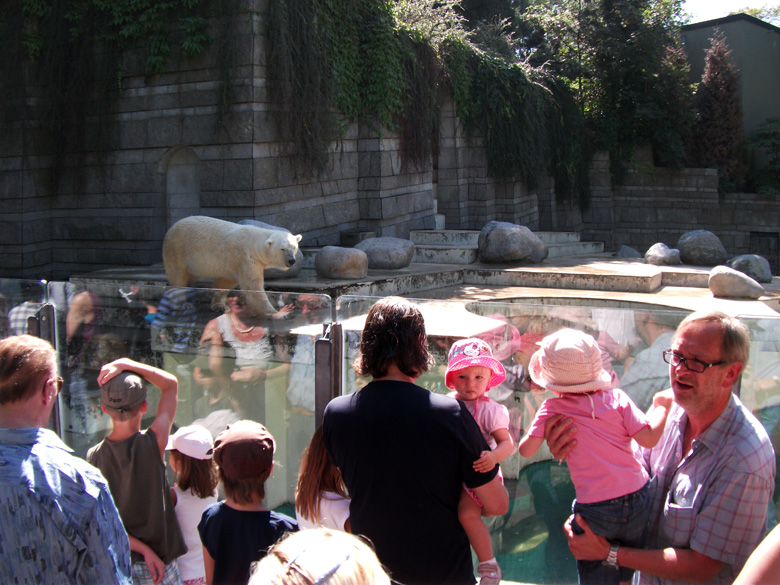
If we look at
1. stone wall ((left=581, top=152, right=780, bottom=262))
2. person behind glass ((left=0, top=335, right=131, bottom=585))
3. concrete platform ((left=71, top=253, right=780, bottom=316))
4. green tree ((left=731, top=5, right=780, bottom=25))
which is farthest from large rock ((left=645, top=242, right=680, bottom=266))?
green tree ((left=731, top=5, right=780, bottom=25))

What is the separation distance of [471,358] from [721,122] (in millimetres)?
17603

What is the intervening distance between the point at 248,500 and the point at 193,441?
580mm

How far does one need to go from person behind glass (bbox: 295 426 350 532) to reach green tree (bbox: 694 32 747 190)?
17.4m

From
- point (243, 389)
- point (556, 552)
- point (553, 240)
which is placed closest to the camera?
point (243, 389)

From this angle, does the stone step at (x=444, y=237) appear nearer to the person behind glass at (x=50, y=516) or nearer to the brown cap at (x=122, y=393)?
the brown cap at (x=122, y=393)

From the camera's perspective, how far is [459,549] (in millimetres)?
1920

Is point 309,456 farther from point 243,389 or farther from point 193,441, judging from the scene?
point 243,389

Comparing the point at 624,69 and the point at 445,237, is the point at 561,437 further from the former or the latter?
the point at 624,69

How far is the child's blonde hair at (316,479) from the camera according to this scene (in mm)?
2197

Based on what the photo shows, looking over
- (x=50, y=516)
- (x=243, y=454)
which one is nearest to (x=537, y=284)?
(x=243, y=454)

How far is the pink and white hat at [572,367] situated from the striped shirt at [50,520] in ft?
3.98

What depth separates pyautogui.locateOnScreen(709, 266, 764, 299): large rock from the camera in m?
7.45

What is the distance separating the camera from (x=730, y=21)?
60.4ft

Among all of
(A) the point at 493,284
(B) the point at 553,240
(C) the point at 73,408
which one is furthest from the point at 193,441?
(B) the point at 553,240
